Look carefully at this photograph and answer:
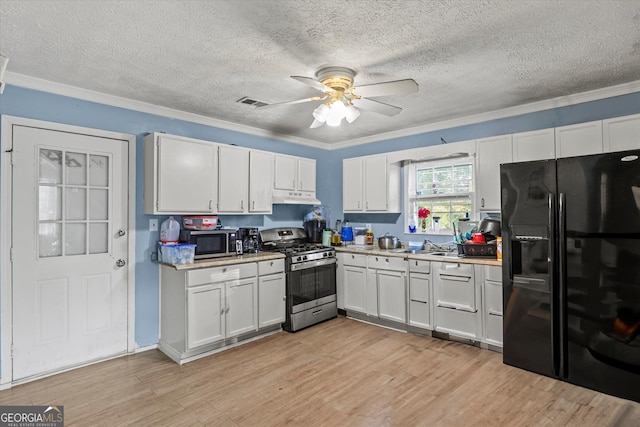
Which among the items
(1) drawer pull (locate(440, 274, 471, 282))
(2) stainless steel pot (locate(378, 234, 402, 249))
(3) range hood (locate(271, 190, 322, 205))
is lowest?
(1) drawer pull (locate(440, 274, 471, 282))

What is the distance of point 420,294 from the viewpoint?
387 centimetres

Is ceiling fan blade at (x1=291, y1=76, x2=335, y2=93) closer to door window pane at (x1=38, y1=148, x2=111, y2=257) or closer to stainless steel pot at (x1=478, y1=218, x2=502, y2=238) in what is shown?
door window pane at (x1=38, y1=148, x2=111, y2=257)

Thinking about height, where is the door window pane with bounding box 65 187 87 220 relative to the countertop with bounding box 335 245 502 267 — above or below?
above

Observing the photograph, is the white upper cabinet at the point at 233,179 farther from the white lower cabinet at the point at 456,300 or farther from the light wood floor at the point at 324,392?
the white lower cabinet at the point at 456,300

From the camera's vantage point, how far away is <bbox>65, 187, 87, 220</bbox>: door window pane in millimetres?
3113

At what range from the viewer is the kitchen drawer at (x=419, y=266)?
381 cm

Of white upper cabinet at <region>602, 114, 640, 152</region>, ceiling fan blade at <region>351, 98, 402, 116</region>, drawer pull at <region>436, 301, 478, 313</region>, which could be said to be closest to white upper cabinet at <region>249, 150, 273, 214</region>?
ceiling fan blade at <region>351, 98, 402, 116</region>

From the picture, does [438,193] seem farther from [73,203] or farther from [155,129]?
[73,203]

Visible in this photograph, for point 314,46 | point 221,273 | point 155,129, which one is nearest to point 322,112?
point 314,46

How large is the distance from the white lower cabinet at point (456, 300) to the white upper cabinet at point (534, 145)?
1.25m

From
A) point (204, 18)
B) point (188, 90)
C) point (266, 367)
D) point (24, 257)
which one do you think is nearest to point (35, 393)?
point (24, 257)

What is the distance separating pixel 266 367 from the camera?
3.11 meters

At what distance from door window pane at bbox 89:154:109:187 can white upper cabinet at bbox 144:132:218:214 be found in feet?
1.10

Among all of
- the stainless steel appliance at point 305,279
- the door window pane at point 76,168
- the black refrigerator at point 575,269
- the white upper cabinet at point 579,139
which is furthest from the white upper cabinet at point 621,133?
the door window pane at point 76,168
